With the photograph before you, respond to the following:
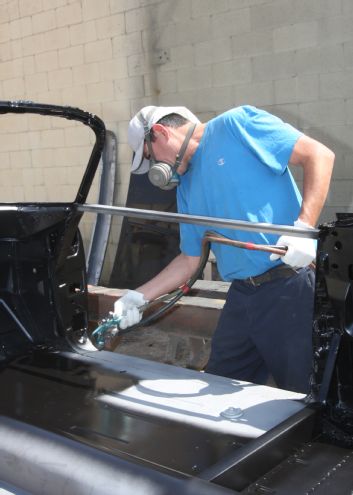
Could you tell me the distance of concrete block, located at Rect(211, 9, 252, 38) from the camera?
484 cm

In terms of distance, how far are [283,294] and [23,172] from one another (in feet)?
17.5

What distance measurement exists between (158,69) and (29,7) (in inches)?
78.2

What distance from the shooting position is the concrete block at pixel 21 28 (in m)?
6.36

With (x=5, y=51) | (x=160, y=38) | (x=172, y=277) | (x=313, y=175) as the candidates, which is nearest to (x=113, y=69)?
(x=160, y=38)

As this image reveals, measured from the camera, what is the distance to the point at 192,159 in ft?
7.98

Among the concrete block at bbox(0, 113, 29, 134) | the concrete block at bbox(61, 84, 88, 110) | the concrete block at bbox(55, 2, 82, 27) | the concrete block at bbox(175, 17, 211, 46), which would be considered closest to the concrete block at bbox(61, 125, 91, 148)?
the concrete block at bbox(61, 84, 88, 110)

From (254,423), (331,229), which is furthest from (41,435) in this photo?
(331,229)

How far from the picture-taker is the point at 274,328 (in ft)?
7.37

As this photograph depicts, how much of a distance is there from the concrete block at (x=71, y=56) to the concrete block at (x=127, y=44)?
49 centimetres

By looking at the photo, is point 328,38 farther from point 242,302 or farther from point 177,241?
point 242,302

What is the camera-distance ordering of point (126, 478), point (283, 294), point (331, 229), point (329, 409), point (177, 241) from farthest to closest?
point (177, 241)
point (283, 294)
point (329, 409)
point (331, 229)
point (126, 478)

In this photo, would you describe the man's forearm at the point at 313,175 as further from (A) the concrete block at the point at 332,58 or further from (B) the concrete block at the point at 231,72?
(B) the concrete block at the point at 231,72

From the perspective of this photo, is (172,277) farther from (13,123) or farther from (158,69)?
(13,123)

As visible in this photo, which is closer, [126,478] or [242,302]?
[126,478]
